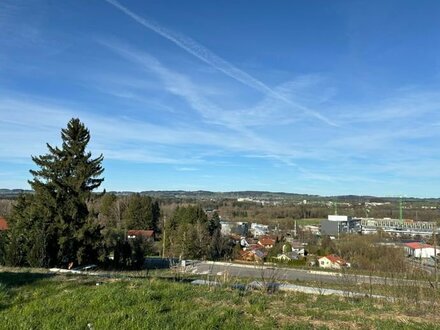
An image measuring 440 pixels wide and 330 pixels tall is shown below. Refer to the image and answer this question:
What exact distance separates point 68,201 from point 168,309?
2273cm

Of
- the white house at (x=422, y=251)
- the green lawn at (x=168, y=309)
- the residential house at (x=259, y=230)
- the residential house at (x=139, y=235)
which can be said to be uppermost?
the green lawn at (x=168, y=309)

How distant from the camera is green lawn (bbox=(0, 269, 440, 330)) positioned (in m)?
4.32

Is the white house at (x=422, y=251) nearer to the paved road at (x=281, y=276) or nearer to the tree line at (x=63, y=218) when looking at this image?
the paved road at (x=281, y=276)

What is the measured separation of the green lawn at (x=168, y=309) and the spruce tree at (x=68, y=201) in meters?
19.4

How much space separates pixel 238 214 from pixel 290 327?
103822mm

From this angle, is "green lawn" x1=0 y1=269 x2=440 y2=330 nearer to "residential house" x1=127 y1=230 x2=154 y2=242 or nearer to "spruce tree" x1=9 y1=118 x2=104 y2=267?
"spruce tree" x1=9 y1=118 x2=104 y2=267

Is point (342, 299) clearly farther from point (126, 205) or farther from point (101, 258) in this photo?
point (126, 205)

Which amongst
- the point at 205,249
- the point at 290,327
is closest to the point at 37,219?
the point at 205,249

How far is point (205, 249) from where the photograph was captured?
133ft

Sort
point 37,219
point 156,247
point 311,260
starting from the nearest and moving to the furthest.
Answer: point 37,219, point 311,260, point 156,247

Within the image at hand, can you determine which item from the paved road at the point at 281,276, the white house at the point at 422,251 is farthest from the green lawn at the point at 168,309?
the white house at the point at 422,251

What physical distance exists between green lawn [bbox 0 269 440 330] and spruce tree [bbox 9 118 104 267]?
1942 centimetres

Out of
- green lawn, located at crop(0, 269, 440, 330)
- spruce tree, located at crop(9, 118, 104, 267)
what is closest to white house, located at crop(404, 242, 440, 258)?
green lawn, located at crop(0, 269, 440, 330)

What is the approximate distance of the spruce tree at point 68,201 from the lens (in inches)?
973
